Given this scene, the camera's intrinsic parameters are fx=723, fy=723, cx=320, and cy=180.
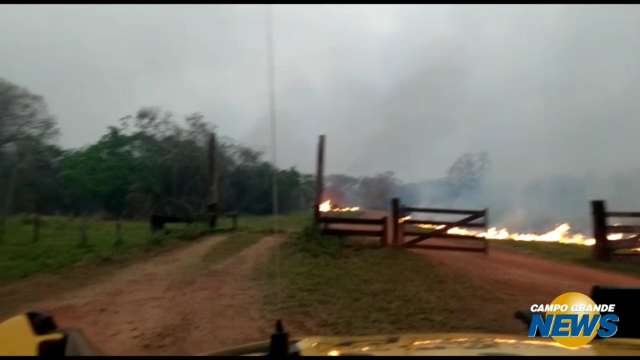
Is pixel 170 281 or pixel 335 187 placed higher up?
pixel 335 187

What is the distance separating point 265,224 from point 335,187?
11.7 ft

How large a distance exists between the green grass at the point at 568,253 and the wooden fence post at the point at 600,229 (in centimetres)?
21

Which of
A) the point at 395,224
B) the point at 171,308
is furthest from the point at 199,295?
the point at 395,224

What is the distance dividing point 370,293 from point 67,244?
48.2 feet

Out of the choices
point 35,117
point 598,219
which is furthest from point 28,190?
point 598,219

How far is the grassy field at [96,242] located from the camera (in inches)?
740

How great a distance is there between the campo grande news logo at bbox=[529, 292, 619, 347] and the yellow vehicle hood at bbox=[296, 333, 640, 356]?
0.21ft

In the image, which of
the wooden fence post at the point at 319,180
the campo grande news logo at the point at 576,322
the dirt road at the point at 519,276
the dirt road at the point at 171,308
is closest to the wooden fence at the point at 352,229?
the wooden fence post at the point at 319,180

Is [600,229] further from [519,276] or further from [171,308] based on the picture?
[171,308]

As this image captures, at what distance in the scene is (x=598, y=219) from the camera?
17188 mm

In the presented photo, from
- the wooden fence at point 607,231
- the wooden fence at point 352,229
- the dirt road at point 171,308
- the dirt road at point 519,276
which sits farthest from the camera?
the wooden fence at point 352,229

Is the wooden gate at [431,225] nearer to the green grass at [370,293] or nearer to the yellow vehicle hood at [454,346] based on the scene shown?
the green grass at [370,293]

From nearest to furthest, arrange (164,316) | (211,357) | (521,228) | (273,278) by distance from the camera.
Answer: (211,357) → (164,316) → (273,278) → (521,228)

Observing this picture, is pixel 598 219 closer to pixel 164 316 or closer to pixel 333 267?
pixel 333 267
